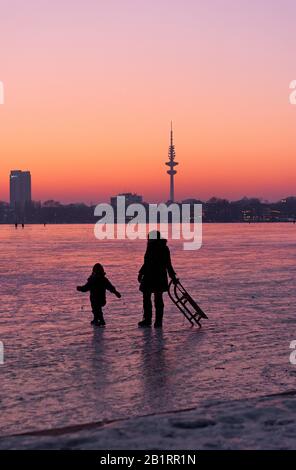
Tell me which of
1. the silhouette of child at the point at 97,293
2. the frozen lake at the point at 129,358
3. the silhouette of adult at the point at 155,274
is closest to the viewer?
the frozen lake at the point at 129,358

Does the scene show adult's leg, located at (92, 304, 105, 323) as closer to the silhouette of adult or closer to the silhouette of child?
the silhouette of child

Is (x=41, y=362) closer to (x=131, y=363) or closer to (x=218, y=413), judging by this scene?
(x=131, y=363)

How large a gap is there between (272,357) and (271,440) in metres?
3.92

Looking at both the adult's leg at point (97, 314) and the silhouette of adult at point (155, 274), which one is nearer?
the silhouette of adult at point (155, 274)

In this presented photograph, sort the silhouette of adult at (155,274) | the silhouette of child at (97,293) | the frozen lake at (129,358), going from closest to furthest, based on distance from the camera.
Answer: the frozen lake at (129,358), the silhouette of adult at (155,274), the silhouette of child at (97,293)

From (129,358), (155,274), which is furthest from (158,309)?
(129,358)

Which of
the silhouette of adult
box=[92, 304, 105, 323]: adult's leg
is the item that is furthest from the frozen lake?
the silhouette of adult

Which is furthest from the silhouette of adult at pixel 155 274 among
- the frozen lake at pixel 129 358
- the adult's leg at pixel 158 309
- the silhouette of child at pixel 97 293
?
the silhouette of child at pixel 97 293

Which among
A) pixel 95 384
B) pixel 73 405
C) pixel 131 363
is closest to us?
pixel 73 405

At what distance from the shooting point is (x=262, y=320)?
11.7 m

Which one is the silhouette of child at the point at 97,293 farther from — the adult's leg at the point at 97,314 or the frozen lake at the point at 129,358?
the frozen lake at the point at 129,358

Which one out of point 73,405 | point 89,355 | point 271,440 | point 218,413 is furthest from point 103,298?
point 271,440

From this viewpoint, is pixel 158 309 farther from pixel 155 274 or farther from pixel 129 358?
pixel 129 358

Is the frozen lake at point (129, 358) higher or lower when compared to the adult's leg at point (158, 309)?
lower
